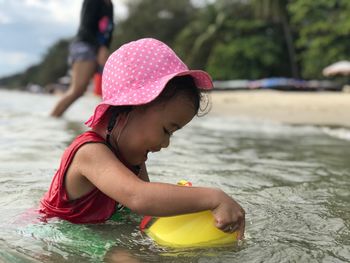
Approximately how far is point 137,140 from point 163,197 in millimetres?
284

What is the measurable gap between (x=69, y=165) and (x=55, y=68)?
73.4 metres

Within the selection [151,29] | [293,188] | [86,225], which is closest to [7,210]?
[86,225]

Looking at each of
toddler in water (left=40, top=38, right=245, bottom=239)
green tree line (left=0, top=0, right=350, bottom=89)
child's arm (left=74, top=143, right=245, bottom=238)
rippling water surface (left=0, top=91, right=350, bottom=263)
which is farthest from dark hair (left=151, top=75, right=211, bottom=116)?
green tree line (left=0, top=0, right=350, bottom=89)

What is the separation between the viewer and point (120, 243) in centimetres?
180

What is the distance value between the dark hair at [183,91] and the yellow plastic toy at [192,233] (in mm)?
382

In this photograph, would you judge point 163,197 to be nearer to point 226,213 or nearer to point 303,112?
point 226,213

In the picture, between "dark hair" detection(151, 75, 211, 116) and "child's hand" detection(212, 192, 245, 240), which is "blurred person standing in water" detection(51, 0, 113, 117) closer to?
"dark hair" detection(151, 75, 211, 116)

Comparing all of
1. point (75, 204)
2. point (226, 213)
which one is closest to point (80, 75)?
point (75, 204)

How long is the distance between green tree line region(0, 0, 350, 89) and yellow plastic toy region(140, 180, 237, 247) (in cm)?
2132

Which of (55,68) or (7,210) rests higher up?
(7,210)

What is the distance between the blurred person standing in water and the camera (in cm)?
570

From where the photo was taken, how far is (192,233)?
1779mm

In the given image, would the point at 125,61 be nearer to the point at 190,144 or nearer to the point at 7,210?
the point at 7,210

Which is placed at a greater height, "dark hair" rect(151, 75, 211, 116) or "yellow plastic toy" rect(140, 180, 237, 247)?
"dark hair" rect(151, 75, 211, 116)
